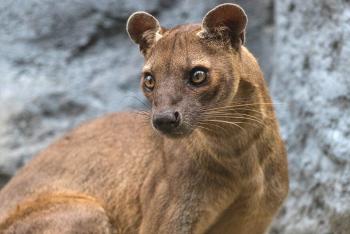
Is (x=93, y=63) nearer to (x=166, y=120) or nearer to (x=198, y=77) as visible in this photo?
(x=198, y=77)

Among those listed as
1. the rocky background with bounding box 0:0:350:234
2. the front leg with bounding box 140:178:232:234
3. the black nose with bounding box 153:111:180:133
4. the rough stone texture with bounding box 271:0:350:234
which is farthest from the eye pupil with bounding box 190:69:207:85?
the rocky background with bounding box 0:0:350:234

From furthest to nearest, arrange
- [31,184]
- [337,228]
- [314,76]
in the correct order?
[314,76], [337,228], [31,184]

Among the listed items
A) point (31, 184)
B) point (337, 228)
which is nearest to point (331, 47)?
point (337, 228)

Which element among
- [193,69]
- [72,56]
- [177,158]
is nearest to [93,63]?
[72,56]

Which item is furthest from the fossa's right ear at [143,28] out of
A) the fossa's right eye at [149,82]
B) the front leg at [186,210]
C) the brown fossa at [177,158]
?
the front leg at [186,210]

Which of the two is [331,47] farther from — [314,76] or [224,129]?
[224,129]

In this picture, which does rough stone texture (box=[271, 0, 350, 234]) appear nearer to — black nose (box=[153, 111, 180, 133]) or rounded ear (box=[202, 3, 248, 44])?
rounded ear (box=[202, 3, 248, 44])

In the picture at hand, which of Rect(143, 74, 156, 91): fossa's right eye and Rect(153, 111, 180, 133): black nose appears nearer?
Rect(153, 111, 180, 133): black nose

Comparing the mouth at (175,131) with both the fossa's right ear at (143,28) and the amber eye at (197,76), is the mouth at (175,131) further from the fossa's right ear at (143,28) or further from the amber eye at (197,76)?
the fossa's right ear at (143,28)
